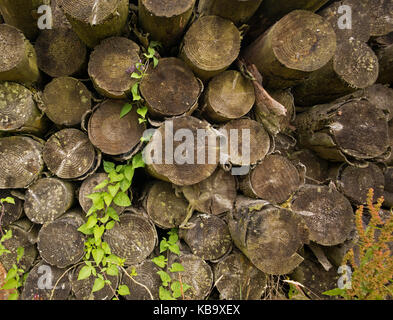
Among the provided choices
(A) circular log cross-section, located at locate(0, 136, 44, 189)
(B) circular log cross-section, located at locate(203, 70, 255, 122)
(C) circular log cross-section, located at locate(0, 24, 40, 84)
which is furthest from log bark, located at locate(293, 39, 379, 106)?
(A) circular log cross-section, located at locate(0, 136, 44, 189)

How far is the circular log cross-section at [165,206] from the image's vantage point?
83.4 inches

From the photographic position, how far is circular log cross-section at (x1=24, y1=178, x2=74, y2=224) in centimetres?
201

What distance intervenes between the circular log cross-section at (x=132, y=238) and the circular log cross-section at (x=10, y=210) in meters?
0.76

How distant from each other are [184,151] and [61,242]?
120 centimetres

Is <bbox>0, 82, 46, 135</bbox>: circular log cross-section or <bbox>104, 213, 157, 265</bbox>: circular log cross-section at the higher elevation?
<bbox>0, 82, 46, 135</bbox>: circular log cross-section

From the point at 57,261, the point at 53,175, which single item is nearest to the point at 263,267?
the point at 57,261

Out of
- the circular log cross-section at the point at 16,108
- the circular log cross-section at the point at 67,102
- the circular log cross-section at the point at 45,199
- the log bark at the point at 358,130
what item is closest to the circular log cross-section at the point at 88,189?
the circular log cross-section at the point at 45,199

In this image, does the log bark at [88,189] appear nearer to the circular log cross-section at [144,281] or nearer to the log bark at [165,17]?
the circular log cross-section at [144,281]

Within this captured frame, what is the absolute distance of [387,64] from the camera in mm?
2559

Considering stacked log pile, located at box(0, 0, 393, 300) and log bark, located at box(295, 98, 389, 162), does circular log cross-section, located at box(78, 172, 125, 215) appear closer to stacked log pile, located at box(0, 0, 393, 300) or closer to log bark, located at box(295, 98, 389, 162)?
stacked log pile, located at box(0, 0, 393, 300)

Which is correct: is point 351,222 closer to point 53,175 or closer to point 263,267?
point 263,267

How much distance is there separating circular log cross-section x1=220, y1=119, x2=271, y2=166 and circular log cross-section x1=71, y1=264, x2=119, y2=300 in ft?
4.33

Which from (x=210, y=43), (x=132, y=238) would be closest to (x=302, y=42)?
(x=210, y=43)

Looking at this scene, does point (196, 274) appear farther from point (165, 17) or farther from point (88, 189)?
point (165, 17)
